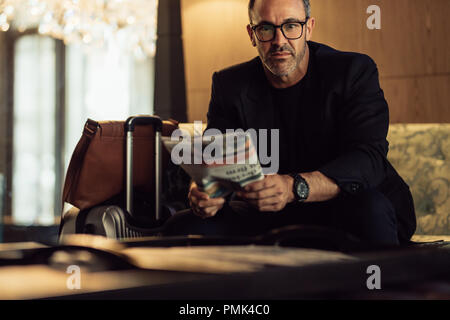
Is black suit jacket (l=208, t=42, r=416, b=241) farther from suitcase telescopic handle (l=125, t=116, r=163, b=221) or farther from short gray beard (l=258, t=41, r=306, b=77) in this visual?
suitcase telescopic handle (l=125, t=116, r=163, b=221)

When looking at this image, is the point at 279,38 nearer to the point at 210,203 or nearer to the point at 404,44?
the point at 210,203

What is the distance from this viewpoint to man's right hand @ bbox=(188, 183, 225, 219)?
155 cm

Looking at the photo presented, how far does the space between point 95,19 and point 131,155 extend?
301 cm

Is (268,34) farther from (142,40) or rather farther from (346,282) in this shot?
(142,40)

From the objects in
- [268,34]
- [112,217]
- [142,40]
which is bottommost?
[112,217]

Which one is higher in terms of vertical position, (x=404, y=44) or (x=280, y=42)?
(x=404, y=44)

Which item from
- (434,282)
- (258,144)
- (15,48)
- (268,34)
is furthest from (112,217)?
(15,48)

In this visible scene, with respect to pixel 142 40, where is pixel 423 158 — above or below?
below

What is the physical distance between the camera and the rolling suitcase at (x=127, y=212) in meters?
1.93

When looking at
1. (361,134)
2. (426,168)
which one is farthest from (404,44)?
(361,134)

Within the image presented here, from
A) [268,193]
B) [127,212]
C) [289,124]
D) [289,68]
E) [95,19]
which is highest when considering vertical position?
[95,19]

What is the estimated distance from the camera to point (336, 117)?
1765 millimetres
